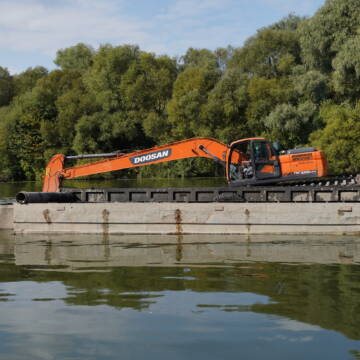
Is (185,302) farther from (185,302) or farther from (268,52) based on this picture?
(268,52)

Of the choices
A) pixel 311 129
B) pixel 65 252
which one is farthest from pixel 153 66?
pixel 65 252

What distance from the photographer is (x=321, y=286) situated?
9.95m

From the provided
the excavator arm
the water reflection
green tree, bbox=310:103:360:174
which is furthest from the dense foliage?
the water reflection

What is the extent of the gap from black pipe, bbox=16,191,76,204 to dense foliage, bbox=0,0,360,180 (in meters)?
28.1

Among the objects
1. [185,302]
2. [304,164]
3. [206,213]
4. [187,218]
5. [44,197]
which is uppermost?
[304,164]

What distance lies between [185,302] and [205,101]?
51856mm

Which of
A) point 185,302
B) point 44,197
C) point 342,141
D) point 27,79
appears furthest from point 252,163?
point 27,79

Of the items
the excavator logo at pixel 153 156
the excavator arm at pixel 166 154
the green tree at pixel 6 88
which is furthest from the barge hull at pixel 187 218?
the green tree at pixel 6 88

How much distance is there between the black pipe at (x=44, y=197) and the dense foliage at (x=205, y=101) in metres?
28.1

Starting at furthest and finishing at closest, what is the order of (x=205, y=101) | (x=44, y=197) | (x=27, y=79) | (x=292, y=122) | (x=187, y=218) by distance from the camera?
(x=27, y=79) < (x=205, y=101) < (x=292, y=122) < (x=44, y=197) < (x=187, y=218)

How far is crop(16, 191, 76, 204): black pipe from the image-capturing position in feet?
63.4

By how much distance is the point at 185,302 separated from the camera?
9172mm

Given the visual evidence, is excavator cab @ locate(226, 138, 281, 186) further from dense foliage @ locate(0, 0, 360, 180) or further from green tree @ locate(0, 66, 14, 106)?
green tree @ locate(0, 66, 14, 106)

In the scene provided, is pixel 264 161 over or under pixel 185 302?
over
